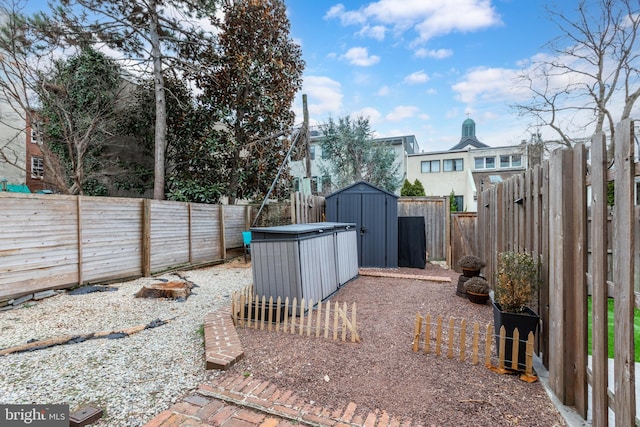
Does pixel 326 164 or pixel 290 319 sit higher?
pixel 326 164

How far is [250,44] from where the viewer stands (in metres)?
11.4

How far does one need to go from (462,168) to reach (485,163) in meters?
2.31

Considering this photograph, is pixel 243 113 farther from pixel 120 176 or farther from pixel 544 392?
pixel 544 392

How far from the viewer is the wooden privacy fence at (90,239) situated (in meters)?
4.96

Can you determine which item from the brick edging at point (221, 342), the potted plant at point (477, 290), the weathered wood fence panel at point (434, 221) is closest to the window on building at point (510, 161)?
the weathered wood fence panel at point (434, 221)

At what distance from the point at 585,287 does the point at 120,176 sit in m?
13.6

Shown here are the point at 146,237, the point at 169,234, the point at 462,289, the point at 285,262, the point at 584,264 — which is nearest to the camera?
the point at 584,264

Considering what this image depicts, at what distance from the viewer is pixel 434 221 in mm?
9523

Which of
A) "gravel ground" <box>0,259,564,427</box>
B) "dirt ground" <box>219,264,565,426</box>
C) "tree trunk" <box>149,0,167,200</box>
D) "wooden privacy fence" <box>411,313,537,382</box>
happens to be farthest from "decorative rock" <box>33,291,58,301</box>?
"wooden privacy fence" <box>411,313,537,382</box>

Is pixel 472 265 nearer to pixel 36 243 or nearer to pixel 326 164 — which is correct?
pixel 36 243

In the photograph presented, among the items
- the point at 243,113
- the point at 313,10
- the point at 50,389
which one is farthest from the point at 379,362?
the point at 243,113

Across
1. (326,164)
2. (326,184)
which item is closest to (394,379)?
(326,184)

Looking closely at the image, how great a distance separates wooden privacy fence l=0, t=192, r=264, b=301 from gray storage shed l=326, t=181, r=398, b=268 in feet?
14.7

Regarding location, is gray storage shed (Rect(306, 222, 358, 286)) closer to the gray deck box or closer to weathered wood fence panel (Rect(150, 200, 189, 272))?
the gray deck box
